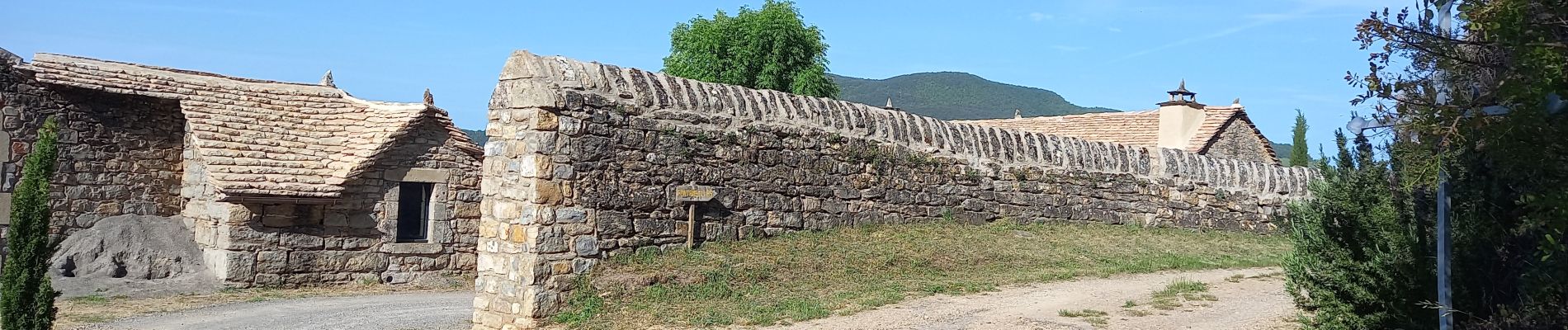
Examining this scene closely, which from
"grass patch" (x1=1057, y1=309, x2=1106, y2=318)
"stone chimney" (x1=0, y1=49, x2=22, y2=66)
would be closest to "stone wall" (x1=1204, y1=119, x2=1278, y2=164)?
"grass patch" (x1=1057, y1=309, x2=1106, y2=318)

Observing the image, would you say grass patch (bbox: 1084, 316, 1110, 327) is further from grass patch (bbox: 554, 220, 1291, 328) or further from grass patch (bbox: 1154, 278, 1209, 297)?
grass patch (bbox: 554, 220, 1291, 328)

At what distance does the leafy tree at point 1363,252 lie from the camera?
6.99 m

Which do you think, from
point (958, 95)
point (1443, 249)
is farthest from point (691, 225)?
point (958, 95)

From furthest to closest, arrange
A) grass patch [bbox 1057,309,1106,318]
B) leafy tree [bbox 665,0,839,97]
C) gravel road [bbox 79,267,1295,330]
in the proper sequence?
leafy tree [bbox 665,0,839,97] → grass patch [bbox 1057,309,1106,318] → gravel road [bbox 79,267,1295,330]

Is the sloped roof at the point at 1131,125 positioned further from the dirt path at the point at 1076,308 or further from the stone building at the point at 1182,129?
the dirt path at the point at 1076,308

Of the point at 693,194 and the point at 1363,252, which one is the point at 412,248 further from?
the point at 1363,252

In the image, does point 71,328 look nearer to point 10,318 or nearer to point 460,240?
point 10,318

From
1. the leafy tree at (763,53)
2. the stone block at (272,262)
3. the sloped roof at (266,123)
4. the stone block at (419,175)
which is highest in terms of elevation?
the leafy tree at (763,53)

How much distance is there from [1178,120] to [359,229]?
1785cm

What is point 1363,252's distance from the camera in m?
7.30

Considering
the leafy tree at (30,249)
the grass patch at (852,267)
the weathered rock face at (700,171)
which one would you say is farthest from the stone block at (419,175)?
the grass patch at (852,267)

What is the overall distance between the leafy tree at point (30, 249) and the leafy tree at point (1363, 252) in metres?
9.75

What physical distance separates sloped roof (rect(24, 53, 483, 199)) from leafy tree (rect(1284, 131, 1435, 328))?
1324 centimetres

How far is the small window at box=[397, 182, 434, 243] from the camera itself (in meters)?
18.0
